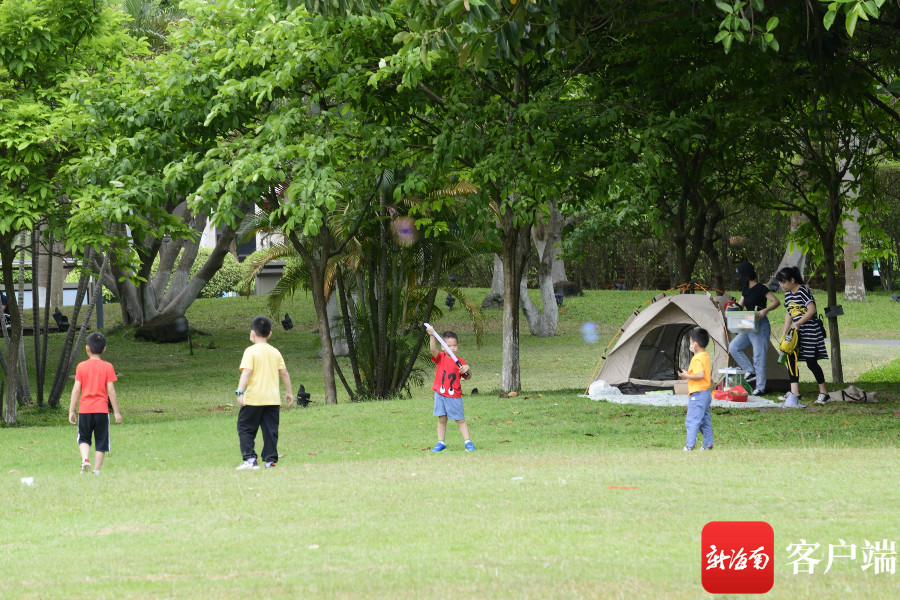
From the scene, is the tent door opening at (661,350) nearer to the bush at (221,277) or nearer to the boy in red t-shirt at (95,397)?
the boy in red t-shirt at (95,397)

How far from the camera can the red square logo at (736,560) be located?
4223 millimetres

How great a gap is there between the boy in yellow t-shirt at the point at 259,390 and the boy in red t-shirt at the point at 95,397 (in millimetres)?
1291

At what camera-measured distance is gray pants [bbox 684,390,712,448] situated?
9133 mm

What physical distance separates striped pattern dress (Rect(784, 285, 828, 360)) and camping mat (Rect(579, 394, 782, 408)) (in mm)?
964

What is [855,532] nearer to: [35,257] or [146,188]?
[146,188]

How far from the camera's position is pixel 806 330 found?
1250cm

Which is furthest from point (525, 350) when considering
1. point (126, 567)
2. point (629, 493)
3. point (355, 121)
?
point (126, 567)

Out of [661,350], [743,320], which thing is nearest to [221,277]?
[661,350]

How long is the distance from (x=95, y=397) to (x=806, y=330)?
8.93m

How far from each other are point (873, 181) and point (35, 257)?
15.6 meters

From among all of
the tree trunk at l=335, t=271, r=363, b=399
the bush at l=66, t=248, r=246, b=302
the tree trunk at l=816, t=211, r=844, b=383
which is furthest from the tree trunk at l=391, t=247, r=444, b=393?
the bush at l=66, t=248, r=246, b=302

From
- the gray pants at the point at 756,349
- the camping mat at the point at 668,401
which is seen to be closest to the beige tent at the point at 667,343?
the gray pants at the point at 756,349

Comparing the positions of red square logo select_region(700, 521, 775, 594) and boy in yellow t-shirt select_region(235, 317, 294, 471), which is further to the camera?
boy in yellow t-shirt select_region(235, 317, 294, 471)

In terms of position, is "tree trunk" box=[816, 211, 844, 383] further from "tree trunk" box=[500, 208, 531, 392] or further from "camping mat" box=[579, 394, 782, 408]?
"tree trunk" box=[500, 208, 531, 392]
